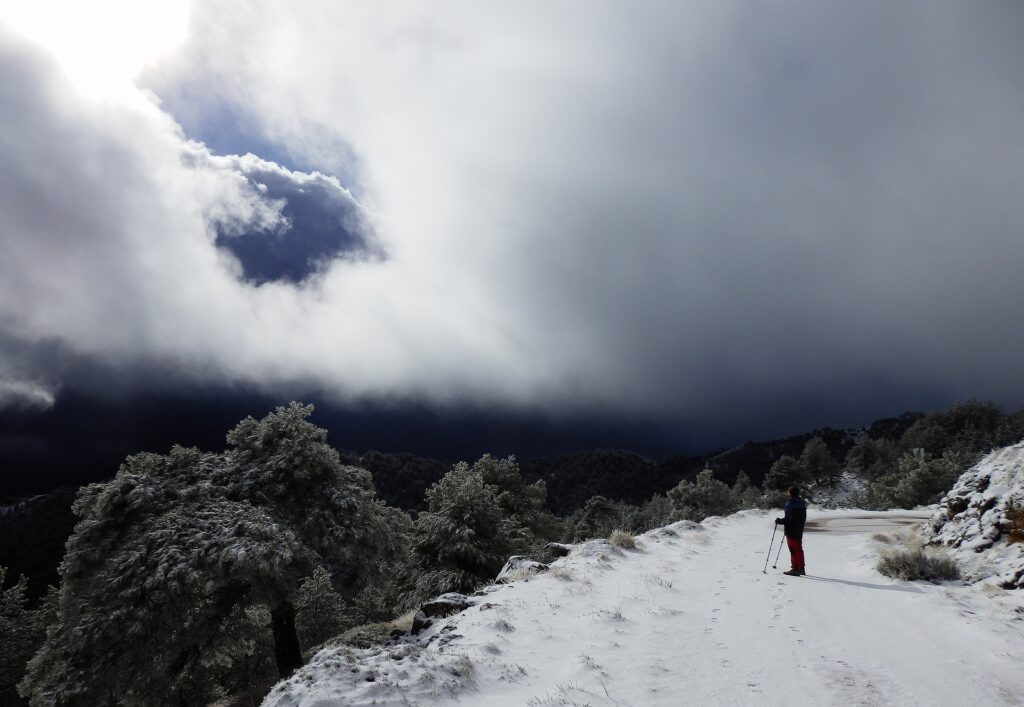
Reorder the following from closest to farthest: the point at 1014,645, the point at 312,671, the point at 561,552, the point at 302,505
Answer: the point at 312,671 < the point at 1014,645 < the point at 561,552 < the point at 302,505

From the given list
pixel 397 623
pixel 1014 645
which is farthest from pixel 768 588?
pixel 397 623

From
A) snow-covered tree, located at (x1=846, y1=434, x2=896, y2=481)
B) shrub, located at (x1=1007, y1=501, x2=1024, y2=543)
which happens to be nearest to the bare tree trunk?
shrub, located at (x1=1007, y1=501, x2=1024, y2=543)

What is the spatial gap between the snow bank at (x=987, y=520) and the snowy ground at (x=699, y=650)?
1019 mm

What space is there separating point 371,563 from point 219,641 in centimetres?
517

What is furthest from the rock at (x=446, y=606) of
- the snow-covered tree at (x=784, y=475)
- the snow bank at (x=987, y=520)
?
the snow-covered tree at (x=784, y=475)

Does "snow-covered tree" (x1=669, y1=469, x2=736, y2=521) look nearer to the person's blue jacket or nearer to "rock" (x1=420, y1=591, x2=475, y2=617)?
the person's blue jacket

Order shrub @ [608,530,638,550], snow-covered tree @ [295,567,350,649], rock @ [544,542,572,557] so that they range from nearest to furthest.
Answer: shrub @ [608,530,638,550] → rock @ [544,542,572,557] → snow-covered tree @ [295,567,350,649]

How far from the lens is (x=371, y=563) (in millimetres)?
18375

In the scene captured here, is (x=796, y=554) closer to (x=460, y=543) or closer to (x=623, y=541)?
(x=623, y=541)

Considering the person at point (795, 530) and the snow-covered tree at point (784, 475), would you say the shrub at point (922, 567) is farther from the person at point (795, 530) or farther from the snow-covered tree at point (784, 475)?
the snow-covered tree at point (784, 475)

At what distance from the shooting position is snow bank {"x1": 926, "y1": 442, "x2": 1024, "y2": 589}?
9727 mm

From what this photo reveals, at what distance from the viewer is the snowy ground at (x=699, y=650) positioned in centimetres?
544

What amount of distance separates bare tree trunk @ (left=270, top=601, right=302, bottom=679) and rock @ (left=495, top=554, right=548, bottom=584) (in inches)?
350

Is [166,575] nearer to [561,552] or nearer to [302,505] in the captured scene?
[302,505]
